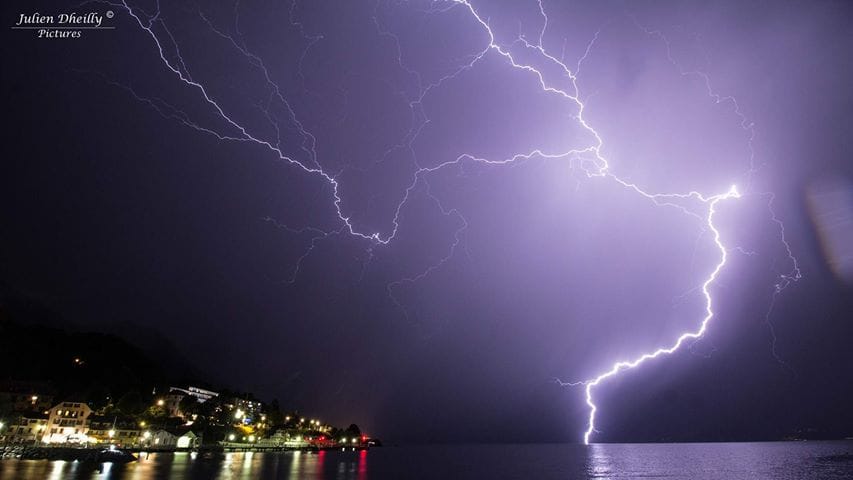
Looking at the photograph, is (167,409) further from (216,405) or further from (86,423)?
(86,423)

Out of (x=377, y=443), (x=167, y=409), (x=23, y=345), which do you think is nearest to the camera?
(x=167, y=409)

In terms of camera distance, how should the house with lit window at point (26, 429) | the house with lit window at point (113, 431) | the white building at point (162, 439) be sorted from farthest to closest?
the white building at point (162, 439)
the house with lit window at point (113, 431)
the house with lit window at point (26, 429)

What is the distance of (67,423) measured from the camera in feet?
172

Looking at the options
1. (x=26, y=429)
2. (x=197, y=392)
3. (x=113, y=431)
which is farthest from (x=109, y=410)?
(x=197, y=392)

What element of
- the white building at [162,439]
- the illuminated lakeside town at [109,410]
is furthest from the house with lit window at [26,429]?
the white building at [162,439]

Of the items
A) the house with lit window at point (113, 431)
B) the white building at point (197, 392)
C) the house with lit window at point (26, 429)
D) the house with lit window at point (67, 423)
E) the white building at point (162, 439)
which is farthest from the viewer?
the white building at point (197, 392)

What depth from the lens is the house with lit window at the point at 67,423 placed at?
5134cm

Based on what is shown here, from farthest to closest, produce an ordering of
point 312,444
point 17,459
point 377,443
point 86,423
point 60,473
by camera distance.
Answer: point 377,443
point 312,444
point 86,423
point 17,459
point 60,473

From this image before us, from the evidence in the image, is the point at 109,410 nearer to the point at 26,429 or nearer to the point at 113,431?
the point at 113,431

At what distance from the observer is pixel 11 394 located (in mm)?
56656

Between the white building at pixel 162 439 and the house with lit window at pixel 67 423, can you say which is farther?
the white building at pixel 162 439

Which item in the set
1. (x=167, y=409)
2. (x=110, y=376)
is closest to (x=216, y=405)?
(x=167, y=409)

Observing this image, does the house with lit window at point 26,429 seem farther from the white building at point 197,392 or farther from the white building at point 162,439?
the white building at point 197,392

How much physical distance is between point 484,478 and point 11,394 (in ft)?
169
